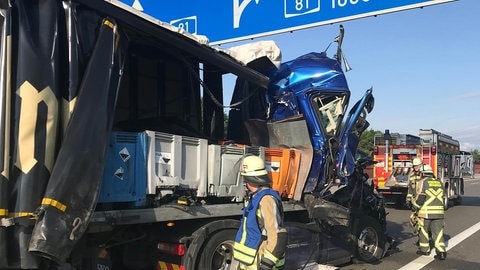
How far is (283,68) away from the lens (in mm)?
7410

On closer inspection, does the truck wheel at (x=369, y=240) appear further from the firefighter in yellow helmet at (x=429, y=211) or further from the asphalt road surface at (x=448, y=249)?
the firefighter in yellow helmet at (x=429, y=211)

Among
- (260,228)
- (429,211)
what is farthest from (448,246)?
(260,228)

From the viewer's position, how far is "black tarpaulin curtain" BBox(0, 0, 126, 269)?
3.52 metres

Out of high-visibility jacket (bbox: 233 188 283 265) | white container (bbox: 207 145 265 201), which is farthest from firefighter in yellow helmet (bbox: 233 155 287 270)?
white container (bbox: 207 145 265 201)

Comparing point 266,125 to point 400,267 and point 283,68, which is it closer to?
point 283,68

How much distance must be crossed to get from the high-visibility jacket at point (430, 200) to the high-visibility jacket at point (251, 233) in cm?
615

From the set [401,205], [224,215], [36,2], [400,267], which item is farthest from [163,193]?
[401,205]

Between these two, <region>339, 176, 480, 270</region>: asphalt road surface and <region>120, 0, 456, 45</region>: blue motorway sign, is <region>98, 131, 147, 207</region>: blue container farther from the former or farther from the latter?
<region>339, 176, 480, 270</region>: asphalt road surface

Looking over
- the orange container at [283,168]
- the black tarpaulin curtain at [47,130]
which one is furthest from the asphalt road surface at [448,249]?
the black tarpaulin curtain at [47,130]

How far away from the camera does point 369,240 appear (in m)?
8.52

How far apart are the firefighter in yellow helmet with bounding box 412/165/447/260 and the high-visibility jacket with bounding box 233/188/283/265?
6.11 meters

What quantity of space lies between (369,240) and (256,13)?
4.20 meters

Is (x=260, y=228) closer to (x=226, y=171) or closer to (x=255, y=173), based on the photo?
(x=255, y=173)

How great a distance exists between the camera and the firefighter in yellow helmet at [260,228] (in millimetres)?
3975
